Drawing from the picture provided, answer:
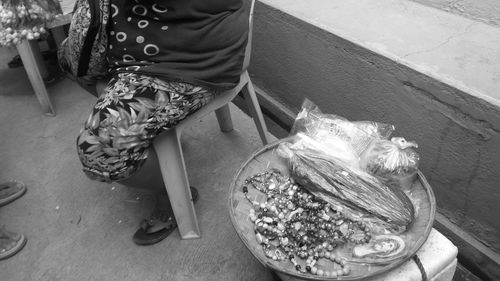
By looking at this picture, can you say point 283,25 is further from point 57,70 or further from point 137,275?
point 57,70

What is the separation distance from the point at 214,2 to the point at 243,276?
1192 millimetres

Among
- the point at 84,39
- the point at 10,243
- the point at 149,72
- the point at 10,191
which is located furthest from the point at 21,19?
the point at 10,243

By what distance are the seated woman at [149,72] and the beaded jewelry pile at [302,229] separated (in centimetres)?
46

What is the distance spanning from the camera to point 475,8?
2053mm

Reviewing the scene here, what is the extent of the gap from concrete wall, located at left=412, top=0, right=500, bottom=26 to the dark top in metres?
1.14

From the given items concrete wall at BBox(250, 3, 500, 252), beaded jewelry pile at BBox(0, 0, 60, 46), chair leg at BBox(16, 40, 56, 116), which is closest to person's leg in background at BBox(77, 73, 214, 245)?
beaded jewelry pile at BBox(0, 0, 60, 46)

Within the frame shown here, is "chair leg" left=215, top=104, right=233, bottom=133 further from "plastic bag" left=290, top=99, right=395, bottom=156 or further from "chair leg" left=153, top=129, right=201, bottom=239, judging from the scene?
"plastic bag" left=290, top=99, right=395, bottom=156

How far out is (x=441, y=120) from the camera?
1729 millimetres

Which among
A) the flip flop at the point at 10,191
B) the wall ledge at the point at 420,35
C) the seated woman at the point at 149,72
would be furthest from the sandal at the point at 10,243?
the wall ledge at the point at 420,35

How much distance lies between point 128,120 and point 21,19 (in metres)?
0.86

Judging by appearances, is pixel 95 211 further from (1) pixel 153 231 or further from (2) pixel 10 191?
(2) pixel 10 191

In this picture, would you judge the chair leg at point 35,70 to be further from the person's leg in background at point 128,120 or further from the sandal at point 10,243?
the person's leg in background at point 128,120

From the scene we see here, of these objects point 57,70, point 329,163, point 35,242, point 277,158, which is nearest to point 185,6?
point 277,158

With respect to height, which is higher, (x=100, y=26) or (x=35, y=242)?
(x=100, y=26)
